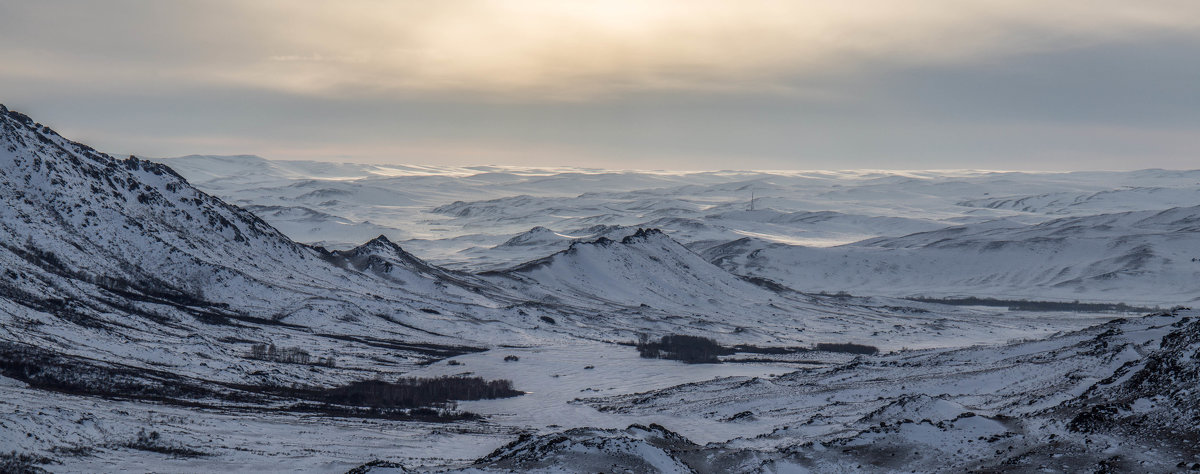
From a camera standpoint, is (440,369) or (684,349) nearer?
(440,369)

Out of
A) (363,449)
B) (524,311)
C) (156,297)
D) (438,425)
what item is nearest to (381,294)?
(524,311)

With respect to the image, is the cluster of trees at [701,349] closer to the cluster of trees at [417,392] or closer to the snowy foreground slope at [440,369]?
the snowy foreground slope at [440,369]

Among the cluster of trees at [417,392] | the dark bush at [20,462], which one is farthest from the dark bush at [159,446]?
the cluster of trees at [417,392]

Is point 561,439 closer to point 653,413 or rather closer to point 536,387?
point 653,413

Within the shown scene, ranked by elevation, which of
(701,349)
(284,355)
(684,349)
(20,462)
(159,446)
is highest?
(20,462)

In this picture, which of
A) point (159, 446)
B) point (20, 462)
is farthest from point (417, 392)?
point (20, 462)

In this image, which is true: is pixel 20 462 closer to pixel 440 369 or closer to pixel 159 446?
pixel 159 446

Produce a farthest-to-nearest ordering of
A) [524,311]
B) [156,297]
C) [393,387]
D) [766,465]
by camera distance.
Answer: [524,311]
[156,297]
[393,387]
[766,465]
